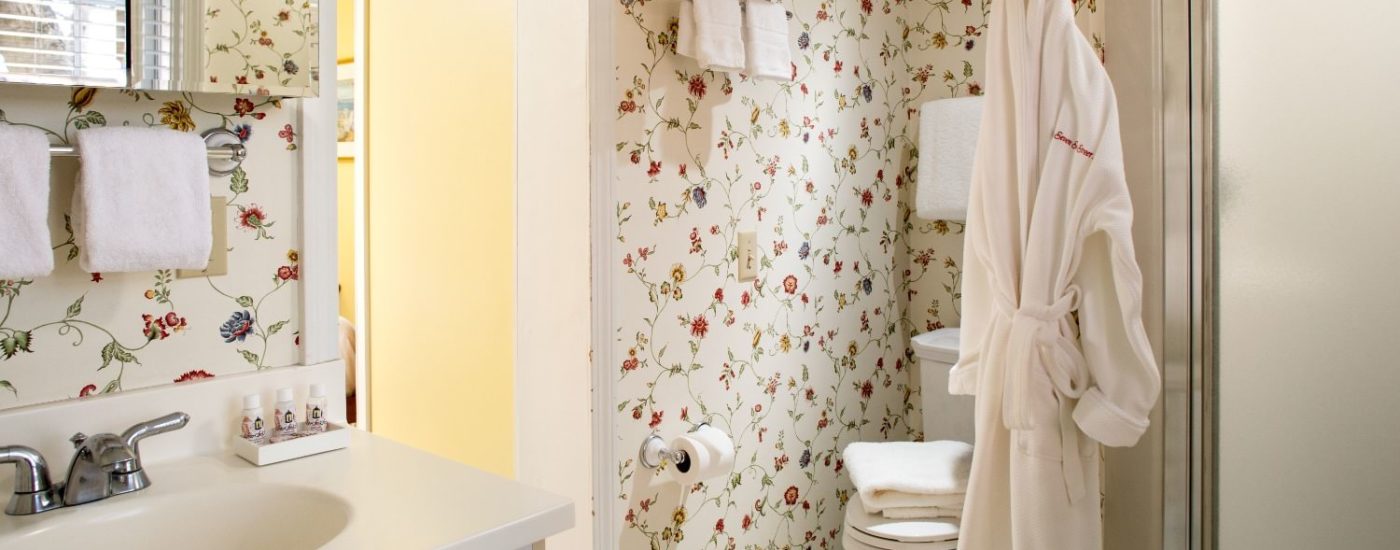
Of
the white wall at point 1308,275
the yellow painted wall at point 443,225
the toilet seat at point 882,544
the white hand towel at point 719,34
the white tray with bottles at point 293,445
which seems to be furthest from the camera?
the yellow painted wall at point 443,225

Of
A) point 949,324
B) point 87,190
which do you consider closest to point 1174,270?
point 949,324

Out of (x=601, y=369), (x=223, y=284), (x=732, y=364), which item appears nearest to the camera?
(x=223, y=284)

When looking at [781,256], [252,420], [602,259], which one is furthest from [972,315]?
[252,420]

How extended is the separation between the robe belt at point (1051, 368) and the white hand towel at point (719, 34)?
2.58 feet

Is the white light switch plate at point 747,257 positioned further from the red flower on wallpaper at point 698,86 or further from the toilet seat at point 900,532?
the toilet seat at point 900,532

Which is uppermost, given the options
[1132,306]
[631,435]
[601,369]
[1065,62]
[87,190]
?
[1065,62]

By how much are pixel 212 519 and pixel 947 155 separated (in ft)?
6.37

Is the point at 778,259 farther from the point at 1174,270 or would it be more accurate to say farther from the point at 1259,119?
the point at 1259,119

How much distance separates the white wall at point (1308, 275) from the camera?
1525 mm

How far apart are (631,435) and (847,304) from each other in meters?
0.88

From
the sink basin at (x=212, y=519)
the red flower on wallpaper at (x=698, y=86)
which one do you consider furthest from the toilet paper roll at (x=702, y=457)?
the sink basin at (x=212, y=519)

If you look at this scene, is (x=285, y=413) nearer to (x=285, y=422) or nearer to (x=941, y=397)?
(x=285, y=422)

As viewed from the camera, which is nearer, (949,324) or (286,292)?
(286,292)

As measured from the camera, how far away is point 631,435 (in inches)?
76.7
